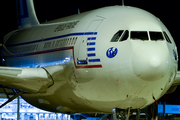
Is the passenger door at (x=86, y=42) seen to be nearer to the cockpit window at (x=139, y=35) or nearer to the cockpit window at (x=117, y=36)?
the cockpit window at (x=117, y=36)

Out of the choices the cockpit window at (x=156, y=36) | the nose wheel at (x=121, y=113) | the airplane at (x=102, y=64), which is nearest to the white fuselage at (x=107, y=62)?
the airplane at (x=102, y=64)

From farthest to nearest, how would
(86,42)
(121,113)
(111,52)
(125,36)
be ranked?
(121,113)
(86,42)
(125,36)
(111,52)

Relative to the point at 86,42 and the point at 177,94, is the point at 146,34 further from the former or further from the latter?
the point at 177,94

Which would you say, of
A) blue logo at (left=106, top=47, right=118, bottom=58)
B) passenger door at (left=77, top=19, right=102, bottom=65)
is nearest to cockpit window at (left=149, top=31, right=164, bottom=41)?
blue logo at (left=106, top=47, right=118, bottom=58)

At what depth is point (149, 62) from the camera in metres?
12.2

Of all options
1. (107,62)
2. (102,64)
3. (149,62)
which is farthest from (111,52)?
(149,62)

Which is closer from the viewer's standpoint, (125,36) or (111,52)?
(111,52)

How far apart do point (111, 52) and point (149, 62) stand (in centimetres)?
151

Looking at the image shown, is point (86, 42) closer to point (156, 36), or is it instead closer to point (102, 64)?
point (102, 64)

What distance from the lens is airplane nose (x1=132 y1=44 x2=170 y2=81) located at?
12.2 meters

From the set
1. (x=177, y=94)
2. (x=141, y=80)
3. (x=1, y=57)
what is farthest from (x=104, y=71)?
(x=177, y=94)

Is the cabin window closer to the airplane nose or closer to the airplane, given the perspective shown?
the airplane

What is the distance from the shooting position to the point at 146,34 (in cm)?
1316

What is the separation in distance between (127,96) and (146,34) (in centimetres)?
237
